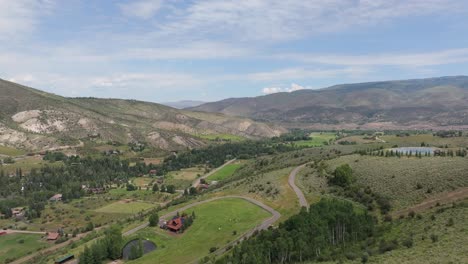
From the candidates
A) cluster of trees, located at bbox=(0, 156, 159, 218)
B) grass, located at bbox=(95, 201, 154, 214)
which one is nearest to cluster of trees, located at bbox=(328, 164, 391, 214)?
grass, located at bbox=(95, 201, 154, 214)

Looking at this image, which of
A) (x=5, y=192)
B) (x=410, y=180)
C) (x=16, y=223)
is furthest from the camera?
(x=5, y=192)

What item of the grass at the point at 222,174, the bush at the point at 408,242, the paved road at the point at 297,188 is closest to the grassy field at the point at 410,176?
the paved road at the point at 297,188

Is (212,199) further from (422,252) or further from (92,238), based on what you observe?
(422,252)

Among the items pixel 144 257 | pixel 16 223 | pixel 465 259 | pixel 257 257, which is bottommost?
pixel 16 223

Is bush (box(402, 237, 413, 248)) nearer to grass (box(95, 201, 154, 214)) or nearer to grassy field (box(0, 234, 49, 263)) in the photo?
grassy field (box(0, 234, 49, 263))

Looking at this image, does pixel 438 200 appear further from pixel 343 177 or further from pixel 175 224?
pixel 175 224

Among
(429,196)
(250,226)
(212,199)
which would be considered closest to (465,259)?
(429,196)

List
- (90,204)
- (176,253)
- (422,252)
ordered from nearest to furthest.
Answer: (422,252), (176,253), (90,204)
